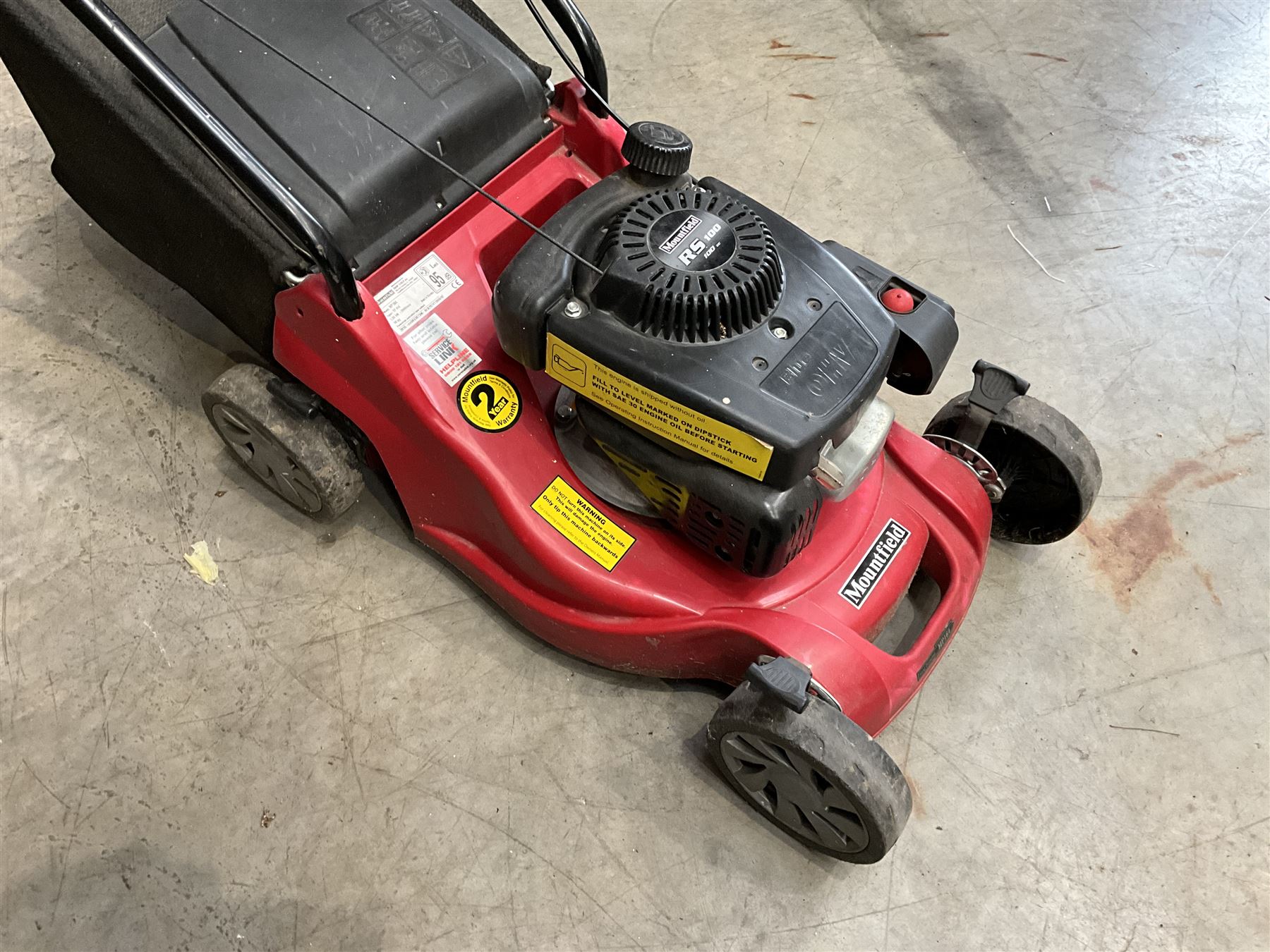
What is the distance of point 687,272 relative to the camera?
100 cm

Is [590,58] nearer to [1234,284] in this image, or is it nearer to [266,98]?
[266,98]

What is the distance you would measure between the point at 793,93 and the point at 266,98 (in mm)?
1296

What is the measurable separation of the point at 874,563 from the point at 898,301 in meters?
0.33

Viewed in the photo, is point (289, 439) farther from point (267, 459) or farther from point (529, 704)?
point (529, 704)

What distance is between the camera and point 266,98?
117cm

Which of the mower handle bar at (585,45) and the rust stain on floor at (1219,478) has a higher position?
the mower handle bar at (585,45)

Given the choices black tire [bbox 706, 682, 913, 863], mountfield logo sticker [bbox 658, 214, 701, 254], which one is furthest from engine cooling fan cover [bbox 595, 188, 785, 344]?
black tire [bbox 706, 682, 913, 863]

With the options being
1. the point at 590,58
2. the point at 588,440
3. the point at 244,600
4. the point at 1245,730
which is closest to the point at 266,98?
the point at 590,58

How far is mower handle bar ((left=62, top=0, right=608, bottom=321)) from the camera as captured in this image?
0.98 meters

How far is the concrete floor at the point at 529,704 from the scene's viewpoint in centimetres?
122

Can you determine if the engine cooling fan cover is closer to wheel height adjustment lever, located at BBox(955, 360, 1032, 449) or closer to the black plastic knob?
the black plastic knob

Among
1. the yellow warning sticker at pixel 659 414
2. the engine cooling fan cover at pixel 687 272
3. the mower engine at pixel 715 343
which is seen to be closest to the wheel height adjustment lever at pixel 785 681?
the mower engine at pixel 715 343

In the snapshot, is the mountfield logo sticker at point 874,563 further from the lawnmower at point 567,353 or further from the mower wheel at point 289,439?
the mower wheel at point 289,439

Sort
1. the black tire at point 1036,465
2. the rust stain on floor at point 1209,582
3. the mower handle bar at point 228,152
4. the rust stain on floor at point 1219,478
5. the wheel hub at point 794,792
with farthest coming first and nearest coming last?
the rust stain on floor at point 1219,478 → the rust stain on floor at point 1209,582 → the black tire at point 1036,465 → the wheel hub at point 794,792 → the mower handle bar at point 228,152
